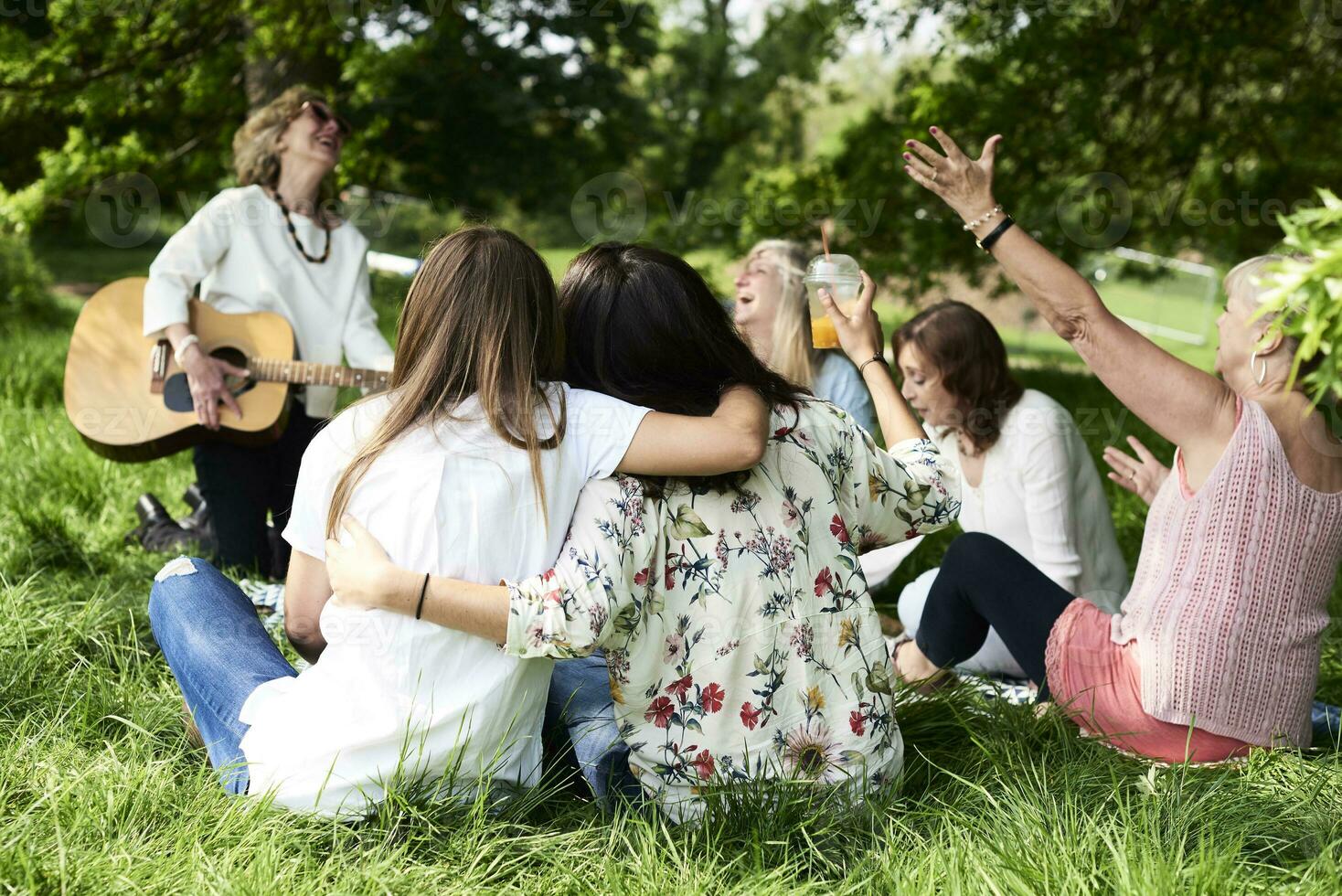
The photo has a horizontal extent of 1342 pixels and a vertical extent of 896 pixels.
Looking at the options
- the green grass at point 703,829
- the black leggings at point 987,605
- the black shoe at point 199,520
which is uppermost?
the black leggings at point 987,605

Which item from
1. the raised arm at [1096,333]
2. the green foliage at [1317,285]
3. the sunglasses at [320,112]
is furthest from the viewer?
the sunglasses at [320,112]

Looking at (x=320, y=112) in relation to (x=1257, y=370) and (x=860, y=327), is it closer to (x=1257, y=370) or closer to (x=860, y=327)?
(x=860, y=327)

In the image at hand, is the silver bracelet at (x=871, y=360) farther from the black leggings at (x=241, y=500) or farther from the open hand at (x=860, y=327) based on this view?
the black leggings at (x=241, y=500)

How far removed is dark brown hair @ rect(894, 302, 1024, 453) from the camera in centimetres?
330

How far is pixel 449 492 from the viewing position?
1912mm

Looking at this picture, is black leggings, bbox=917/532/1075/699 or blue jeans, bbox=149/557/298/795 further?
black leggings, bbox=917/532/1075/699

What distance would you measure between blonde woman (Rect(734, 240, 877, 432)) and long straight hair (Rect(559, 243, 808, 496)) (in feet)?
5.28

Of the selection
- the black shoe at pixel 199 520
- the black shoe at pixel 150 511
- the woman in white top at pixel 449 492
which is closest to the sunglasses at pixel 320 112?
the black shoe at pixel 199 520

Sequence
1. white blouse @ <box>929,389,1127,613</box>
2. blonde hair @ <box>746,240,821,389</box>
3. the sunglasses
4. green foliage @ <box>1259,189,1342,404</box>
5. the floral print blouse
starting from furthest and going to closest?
the sunglasses < blonde hair @ <box>746,240,821,389</box> < white blouse @ <box>929,389,1127,613</box> < the floral print blouse < green foliage @ <box>1259,189,1342,404</box>

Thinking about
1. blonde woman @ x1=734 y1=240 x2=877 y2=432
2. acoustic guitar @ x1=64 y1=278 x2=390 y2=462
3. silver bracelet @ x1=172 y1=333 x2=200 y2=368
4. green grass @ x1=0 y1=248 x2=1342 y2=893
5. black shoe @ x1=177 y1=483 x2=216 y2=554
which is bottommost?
black shoe @ x1=177 y1=483 x2=216 y2=554

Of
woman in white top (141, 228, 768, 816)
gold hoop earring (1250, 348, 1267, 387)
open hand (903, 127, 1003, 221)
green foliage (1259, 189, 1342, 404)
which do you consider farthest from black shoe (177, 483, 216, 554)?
green foliage (1259, 189, 1342, 404)

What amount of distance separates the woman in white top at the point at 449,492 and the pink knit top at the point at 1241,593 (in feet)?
3.35

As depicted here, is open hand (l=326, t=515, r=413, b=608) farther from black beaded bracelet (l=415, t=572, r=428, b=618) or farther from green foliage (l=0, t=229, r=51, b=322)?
green foliage (l=0, t=229, r=51, b=322)

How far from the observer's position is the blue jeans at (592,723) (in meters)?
2.21
